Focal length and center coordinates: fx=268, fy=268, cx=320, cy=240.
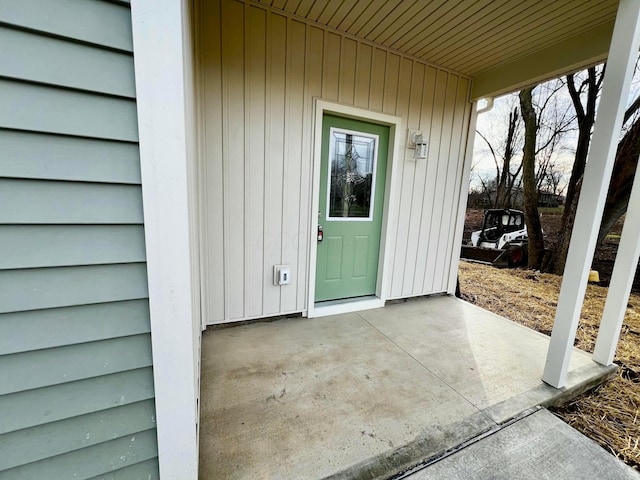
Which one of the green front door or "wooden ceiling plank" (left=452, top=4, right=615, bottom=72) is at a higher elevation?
"wooden ceiling plank" (left=452, top=4, right=615, bottom=72)

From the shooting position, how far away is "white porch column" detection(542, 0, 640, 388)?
151 centimetres

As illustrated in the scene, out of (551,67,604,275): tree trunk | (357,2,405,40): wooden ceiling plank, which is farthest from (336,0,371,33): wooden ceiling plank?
(551,67,604,275): tree trunk

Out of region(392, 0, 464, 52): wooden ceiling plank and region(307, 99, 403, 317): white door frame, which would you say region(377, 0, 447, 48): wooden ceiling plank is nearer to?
region(392, 0, 464, 52): wooden ceiling plank

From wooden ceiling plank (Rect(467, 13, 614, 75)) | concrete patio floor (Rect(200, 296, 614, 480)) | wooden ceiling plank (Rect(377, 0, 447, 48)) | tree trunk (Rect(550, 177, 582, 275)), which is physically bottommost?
concrete patio floor (Rect(200, 296, 614, 480))

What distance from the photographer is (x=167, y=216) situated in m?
0.83

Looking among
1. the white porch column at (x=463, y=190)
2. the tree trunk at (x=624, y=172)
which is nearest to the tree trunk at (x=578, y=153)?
the tree trunk at (x=624, y=172)

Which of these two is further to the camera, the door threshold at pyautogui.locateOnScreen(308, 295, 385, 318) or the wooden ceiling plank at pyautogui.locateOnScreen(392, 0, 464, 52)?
the door threshold at pyautogui.locateOnScreen(308, 295, 385, 318)

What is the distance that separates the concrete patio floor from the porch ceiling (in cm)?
259

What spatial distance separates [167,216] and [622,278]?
289 cm

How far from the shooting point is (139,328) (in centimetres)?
88

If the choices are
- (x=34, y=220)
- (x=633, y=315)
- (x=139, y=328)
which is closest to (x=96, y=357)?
(x=139, y=328)

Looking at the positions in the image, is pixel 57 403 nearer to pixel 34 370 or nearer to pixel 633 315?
pixel 34 370

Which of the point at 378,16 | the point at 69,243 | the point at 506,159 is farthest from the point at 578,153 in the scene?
the point at 69,243

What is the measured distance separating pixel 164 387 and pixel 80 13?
3.68 ft
